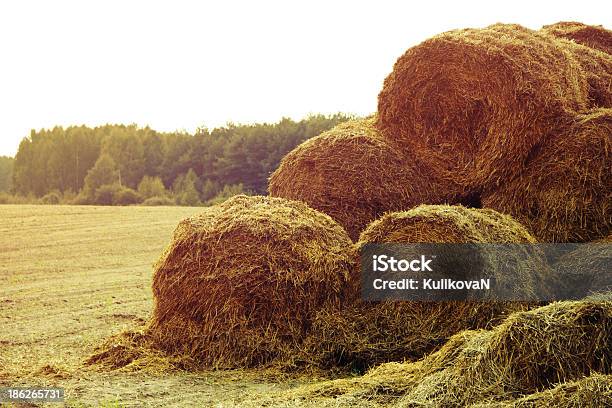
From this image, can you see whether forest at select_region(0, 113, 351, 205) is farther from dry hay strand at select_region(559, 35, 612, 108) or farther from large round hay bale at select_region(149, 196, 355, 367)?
large round hay bale at select_region(149, 196, 355, 367)

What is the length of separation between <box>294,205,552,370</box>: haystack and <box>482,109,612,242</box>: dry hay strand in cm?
116

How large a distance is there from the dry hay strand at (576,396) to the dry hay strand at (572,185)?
11.0 feet

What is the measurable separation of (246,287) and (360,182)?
1.92 metres

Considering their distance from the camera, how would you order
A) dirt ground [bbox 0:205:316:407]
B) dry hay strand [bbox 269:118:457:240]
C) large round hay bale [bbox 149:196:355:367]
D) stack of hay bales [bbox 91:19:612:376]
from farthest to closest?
1. dry hay strand [bbox 269:118:457:240]
2. large round hay bale [bbox 149:196:355:367]
3. dirt ground [bbox 0:205:316:407]
4. stack of hay bales [bbox 91:19:612:376]

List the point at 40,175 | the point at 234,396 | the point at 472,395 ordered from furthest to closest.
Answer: the point at 40,175, the point at 234,396, the point at 472,395

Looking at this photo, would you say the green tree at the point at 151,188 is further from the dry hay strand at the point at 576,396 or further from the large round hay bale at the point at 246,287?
the dry hay strand at the point at 576,396

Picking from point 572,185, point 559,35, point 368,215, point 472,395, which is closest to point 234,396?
point 472,395

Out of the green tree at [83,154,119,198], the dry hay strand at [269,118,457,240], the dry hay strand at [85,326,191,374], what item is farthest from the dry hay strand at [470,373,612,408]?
the green tree at [83,154,119,198]

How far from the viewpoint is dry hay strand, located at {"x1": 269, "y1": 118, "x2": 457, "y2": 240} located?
7.30 meters

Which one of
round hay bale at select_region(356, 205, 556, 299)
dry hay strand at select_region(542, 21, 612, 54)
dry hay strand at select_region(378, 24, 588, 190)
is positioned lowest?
round hay bale at select_region(356, 205, 556, 299)

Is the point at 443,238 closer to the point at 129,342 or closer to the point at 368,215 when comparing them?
the point at 368,215

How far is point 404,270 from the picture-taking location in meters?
5.79

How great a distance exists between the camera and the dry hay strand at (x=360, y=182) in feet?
24.0

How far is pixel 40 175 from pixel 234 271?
31840 millimetres
